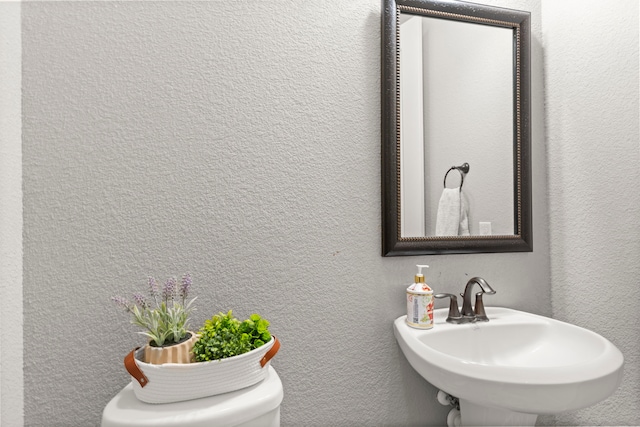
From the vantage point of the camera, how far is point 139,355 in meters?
0.79

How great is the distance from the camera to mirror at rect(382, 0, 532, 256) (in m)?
1.14

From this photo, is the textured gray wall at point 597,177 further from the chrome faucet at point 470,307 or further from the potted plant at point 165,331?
the potted plant at point 165,331

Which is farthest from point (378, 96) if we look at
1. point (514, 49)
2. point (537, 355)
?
point (537, 355)

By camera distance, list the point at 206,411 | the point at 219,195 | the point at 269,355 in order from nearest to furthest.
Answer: the point at 206,411 → the point at 269,355 → the point at 219,195

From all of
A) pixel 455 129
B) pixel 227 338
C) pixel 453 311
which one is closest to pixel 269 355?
pixel 227 338

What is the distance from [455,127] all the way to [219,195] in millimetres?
829

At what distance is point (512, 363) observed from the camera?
107 cm

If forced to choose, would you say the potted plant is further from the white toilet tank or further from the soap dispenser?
the soap dispenser

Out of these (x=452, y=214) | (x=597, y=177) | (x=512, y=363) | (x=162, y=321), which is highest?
(x=597, y=177)

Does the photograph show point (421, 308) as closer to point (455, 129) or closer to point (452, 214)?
point (452, 214)

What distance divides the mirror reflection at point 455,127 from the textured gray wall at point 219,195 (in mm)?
111

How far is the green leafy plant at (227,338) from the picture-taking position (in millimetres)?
772

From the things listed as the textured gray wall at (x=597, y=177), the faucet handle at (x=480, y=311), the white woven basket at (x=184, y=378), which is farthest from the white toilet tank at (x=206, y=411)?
the textured gray wall at (x=597, y=177)

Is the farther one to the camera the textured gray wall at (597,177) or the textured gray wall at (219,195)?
the textured gray wall at (597,177)
